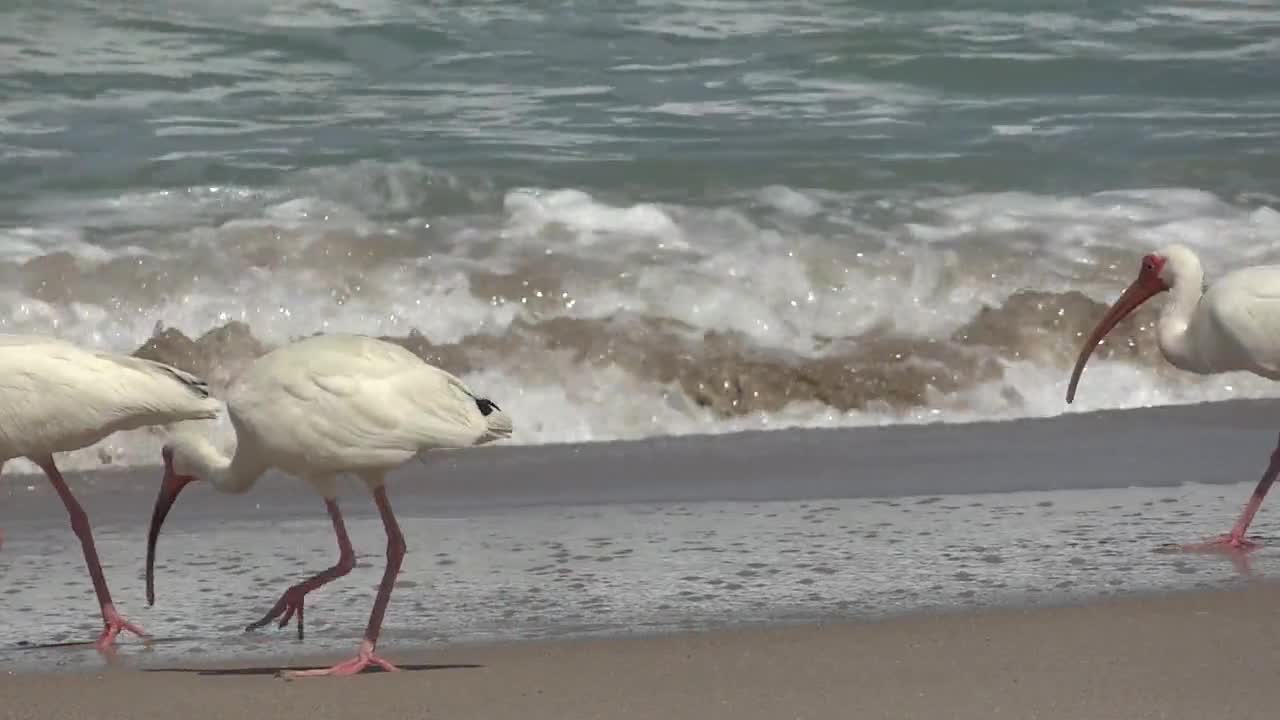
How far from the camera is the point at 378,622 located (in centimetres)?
608

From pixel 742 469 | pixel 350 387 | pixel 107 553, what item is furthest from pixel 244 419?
pixel 742 469

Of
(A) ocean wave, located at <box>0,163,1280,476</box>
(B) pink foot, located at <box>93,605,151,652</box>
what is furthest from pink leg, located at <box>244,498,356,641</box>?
(A) ocean wave, located at <box>0,163,1280,476</box>

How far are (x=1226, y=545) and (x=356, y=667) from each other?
271 cm

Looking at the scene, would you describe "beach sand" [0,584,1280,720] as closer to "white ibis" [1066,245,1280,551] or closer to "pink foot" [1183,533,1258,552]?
"pink foot" [1183,533,1258,552]

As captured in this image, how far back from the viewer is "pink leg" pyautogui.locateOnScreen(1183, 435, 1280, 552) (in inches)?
280

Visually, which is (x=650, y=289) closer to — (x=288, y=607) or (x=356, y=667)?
(x=288, y=607)

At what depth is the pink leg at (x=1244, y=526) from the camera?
7.11 meters

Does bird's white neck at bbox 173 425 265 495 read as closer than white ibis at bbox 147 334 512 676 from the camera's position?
No

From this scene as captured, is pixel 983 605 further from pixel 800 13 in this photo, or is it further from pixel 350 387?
pixel 800 13

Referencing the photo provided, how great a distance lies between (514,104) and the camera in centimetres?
1667

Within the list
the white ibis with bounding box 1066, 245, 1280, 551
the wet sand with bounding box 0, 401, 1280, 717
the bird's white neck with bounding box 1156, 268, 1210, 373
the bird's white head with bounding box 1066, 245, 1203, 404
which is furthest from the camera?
the bird's white head with bounding box 1066, 245, 1203, 404

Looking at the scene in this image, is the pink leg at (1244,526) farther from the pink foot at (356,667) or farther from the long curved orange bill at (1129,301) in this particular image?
the pink foot at (356,667)

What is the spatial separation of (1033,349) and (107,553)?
4.94 metres

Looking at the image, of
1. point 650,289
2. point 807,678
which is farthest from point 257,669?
point 650,289
